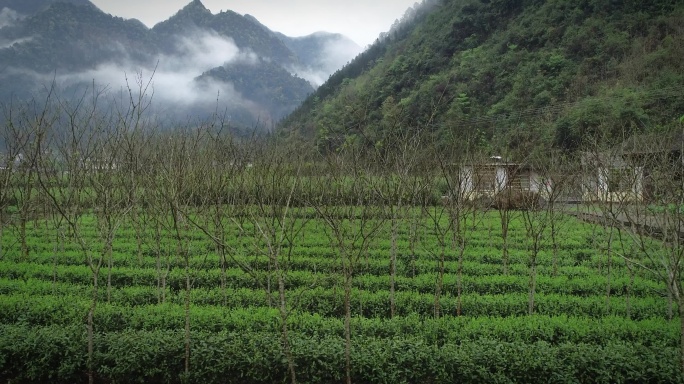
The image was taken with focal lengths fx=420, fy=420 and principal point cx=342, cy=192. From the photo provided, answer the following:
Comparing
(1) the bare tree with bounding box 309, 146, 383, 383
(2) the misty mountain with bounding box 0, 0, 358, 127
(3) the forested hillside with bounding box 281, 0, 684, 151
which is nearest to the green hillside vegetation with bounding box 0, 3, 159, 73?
(2) the misty mountain with bounding box 0, 0, 358, 127

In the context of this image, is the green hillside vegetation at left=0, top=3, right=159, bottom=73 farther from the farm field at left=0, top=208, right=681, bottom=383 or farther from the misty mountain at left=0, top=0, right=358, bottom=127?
the farm field at left=0, top=208, right=681, bottom=383

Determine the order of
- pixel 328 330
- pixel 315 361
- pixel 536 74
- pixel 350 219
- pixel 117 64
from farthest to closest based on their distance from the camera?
pixel 117 64
pixel 536 74
pixel 350 219
pixel 328 330
pixel 315 361

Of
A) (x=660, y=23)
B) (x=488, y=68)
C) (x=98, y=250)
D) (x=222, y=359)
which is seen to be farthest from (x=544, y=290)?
(x=660, y=23)

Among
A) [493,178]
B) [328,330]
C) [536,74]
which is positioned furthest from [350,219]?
[536,74]

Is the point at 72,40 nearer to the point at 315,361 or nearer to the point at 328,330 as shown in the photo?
the point at 328,330

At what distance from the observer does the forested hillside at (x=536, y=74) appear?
3762cm

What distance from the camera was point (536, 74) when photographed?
5241 cm

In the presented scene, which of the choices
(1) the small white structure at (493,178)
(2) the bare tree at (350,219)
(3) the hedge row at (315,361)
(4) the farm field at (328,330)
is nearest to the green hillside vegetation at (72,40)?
(2) the bare tree at (350,219)

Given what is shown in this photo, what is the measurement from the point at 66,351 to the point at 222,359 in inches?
94.5

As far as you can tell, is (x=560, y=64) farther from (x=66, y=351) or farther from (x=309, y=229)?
(x=66, y=351)

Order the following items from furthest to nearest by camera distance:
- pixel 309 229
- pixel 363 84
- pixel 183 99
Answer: pixel 183 99
pixel 363 84
pixel 309 229

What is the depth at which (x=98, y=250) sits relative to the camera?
49.0ft

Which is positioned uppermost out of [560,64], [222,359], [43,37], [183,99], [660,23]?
[43,37]

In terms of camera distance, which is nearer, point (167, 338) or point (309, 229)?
point (167, 338)
